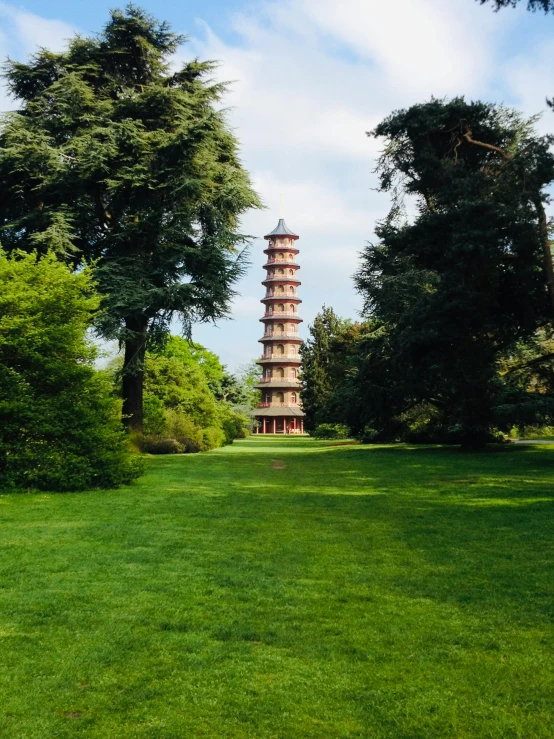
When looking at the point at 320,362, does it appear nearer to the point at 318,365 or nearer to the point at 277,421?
the point at 318,365

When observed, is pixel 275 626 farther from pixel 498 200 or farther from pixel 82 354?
pixel 498 200

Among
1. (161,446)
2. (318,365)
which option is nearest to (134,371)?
(161,446)

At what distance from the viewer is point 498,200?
16.3 m

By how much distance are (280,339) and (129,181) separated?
4981 centimetres

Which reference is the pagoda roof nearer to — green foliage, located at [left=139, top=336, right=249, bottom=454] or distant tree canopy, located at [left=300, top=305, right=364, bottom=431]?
distant tree canopy, located at [left=300, top=305, right=364, bottom=431]

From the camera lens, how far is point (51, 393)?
13.4 m

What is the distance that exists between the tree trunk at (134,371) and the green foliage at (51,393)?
647 centimetres

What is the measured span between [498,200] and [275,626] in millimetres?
14292

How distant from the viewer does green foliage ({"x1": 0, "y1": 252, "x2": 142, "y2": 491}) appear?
12.6 metres

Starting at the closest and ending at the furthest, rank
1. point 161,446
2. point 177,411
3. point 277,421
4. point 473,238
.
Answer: point 473,238 → point 161,446 → point 177,411 → point 277,421

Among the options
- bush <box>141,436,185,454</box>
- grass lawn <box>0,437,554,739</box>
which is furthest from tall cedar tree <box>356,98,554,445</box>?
bush <box>141,436,185,454</box>

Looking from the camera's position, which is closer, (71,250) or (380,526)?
(380,526)

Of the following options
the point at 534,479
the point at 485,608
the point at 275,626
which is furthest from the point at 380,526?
the point at 534,479

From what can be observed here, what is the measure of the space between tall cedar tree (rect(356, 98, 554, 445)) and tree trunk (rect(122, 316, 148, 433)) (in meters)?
8.00
